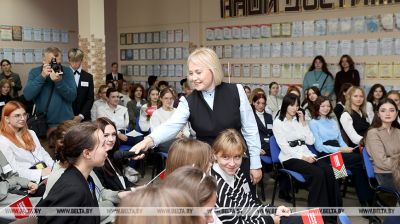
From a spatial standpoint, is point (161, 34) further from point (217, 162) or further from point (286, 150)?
point (217, 162)

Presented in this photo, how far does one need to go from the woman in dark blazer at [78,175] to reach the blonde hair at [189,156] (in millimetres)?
362

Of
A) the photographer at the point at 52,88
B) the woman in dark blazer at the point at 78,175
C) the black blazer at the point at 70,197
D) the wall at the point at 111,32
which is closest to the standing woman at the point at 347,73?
the photographer at the point at 52,88

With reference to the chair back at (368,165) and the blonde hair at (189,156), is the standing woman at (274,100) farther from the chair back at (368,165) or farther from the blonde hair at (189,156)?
the blonde hair at (189,156)

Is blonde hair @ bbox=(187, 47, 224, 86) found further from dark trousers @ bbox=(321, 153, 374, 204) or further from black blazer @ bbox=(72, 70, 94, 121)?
black blazer @ bbox=(72, 70, 94, 121)

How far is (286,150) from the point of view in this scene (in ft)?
15.7

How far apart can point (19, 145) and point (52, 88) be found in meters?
1.00

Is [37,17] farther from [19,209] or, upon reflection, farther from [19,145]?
[19,209]

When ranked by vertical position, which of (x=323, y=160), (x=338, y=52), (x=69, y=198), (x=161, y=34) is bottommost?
(x=323, y=160)

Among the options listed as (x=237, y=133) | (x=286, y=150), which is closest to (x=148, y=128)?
(x=286, y=150)

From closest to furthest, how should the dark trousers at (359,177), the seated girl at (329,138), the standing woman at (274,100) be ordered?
the dark trousers at (359,177), the seated girl at (329,138), the standing woman at (274,100)

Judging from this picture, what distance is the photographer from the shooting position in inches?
179

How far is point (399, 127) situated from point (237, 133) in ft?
8.76

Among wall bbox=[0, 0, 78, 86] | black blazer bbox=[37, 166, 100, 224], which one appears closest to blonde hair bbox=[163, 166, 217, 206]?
black blazer bbox=[37, 166, 100, 224]

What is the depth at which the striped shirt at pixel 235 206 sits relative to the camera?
255 centimetres
